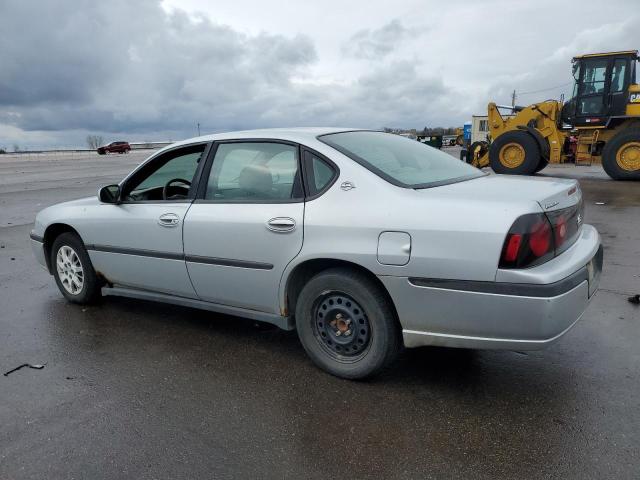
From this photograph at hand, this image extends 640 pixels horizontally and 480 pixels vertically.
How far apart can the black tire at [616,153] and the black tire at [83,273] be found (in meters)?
14.6

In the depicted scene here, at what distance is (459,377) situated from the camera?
3205 millimetres

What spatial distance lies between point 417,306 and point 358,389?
684mm

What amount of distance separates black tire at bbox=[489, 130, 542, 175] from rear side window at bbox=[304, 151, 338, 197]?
533 inches

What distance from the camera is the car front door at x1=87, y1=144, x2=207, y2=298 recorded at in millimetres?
3770

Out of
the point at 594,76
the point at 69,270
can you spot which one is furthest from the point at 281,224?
the point at 594,76

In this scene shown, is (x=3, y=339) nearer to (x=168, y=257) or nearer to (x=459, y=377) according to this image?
(x=168, y=257)

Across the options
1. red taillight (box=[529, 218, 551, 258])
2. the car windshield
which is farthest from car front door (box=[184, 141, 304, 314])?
red taillight (box=[529, 218, 551, 258])

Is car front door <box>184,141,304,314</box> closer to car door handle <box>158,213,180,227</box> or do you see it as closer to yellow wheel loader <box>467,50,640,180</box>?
car door handle <box>158,213,180,227</box>

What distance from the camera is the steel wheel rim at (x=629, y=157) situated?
14.2 m

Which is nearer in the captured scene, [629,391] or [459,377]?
[629,391]

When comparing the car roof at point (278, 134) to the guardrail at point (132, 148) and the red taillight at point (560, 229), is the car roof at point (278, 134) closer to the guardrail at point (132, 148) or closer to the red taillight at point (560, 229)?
the red taillight at point (560, 229)

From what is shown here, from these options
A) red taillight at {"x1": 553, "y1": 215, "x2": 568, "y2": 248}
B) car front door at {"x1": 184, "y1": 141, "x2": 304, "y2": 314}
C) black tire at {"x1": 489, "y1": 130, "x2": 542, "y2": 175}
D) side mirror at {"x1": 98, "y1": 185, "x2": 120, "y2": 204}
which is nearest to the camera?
red taillight at {"x1": 553, "y1": 215, "x2": 568, "y2": 248}

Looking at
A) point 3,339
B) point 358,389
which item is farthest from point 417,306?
point 3,339

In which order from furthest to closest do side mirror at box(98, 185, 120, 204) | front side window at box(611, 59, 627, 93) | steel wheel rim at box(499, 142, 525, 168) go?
steel wheel rim at box(499, 142, 525, 168)
front side window at box(611, 59, 627, 93)
side mirror at box(98, 185, 120, 204)
